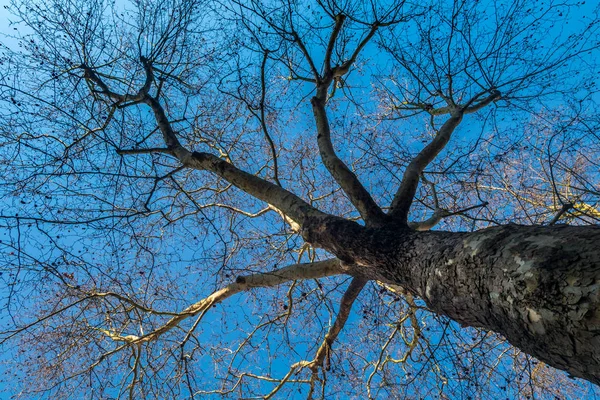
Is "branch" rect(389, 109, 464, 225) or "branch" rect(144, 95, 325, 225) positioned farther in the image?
"branch" rect(144, 95, 325, 225)

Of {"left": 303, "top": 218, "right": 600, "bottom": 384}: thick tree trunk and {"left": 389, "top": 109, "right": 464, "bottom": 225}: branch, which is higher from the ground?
{"left": 389, "top": 109, "right": 464, "bottom": 225}: branch

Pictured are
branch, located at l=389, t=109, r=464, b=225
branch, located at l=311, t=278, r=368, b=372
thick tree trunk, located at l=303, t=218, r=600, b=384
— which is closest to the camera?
thick tree trunk, located at l=303, t=218, r=600, b=384

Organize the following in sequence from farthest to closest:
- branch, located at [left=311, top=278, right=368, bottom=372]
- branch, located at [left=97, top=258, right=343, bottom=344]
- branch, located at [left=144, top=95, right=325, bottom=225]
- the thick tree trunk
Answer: branch, located at [left=311, top=278, right=368, bottom=372]
branch, located at [left=97, top=258, right=343, bottom=344]
branch, located at [left=144, top=95, right=325, bottom=225]
the thick tree trunk

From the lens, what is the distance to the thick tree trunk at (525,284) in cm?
99

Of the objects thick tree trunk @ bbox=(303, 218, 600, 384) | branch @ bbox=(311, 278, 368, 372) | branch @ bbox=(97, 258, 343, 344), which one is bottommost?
thick tree trunk @ bbox=(303, 218, 600, 384)

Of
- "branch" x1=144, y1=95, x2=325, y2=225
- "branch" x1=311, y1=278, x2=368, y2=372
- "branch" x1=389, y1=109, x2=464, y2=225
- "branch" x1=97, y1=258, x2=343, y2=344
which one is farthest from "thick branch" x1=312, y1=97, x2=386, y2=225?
"branch" x1=311, y1=278, x2=368, y2=372

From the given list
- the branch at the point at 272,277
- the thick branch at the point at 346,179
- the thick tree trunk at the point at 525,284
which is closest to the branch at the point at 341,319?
the branch at the point at 272,277

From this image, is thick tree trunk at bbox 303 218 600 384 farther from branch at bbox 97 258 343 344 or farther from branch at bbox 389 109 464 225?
branch at bbox 97 258 343 344

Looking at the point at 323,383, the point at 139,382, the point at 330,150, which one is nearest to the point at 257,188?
the point at 330,150

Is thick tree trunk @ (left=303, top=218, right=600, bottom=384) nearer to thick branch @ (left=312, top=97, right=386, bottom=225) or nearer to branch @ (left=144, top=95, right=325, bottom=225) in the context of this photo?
thick branch @ (left=312, top=97, right=386, bottom=225)

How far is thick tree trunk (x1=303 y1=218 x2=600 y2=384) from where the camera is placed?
3.25 feet

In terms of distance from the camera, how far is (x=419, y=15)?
12.0 ft

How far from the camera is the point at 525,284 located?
3.78 ft

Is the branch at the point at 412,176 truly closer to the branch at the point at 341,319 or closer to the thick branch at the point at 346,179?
the thick branch at the point at 346,179
